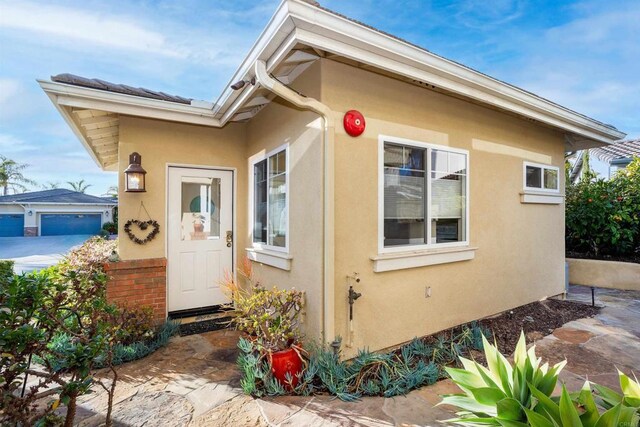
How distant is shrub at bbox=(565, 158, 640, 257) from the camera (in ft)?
25.3

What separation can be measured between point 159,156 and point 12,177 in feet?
136

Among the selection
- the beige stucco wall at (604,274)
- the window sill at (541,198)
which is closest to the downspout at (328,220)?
the window sill at (541,198)

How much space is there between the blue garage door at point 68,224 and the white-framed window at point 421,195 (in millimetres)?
30896

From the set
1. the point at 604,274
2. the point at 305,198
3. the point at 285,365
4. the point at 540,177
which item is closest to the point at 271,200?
the point at 305,198

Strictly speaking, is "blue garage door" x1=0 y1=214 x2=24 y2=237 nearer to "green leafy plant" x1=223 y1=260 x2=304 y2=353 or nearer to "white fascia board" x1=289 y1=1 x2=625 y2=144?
"green leafy plant" x1=223 y1=260 x2=304 y2=353

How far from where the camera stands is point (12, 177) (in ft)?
110

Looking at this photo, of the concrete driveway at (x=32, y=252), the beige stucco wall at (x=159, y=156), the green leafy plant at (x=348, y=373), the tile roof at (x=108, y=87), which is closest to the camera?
the green leafy plant at (x=348, y=373)

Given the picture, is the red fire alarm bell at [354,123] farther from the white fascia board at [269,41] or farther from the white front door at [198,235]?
the white front door at [198,235]

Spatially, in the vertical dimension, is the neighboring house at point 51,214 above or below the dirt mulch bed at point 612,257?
above

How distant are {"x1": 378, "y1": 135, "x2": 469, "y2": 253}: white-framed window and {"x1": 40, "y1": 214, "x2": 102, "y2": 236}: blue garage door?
1216 inches

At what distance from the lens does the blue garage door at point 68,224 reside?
26.4m

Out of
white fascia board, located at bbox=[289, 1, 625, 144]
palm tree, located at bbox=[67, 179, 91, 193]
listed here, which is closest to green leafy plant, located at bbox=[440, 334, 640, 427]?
white fascia board, located at bbox=[289, 1, 625, 144]

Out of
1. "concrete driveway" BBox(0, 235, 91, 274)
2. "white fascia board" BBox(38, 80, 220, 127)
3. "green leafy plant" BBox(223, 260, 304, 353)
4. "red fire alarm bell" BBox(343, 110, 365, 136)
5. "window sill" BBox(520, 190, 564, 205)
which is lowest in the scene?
"concrete driveway" BBox(0, 235, 91, 274)

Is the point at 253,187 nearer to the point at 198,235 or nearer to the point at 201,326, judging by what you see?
the point at 198,235
